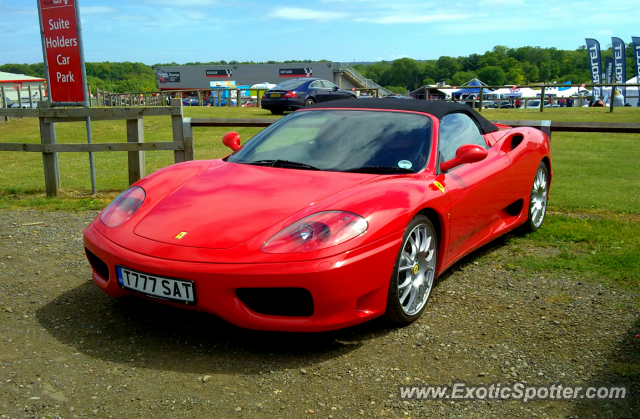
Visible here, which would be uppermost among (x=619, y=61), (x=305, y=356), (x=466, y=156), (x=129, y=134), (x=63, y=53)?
(x=619, y=61)

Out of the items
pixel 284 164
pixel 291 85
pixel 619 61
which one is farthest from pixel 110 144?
pixel 619 61

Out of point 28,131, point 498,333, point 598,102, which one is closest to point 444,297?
point 498,333

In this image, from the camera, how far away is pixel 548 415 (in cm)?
245

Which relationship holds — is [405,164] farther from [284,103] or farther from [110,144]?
[284,103]

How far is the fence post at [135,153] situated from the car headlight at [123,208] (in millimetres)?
3985

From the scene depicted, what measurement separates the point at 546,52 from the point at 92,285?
190478mm

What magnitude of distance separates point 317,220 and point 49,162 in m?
5.70

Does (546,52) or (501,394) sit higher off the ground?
(546,52)

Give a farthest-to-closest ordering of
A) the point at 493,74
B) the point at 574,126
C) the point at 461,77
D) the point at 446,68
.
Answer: the point at 446,68, the point at 461,77, the point at 493,74, the point at 574,126

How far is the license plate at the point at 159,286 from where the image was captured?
2.83 meters

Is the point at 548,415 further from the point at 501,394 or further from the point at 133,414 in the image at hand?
the point at 133,414

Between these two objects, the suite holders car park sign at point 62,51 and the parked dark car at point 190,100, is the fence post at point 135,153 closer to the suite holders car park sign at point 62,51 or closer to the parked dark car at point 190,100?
the suite holders car park sign at point 62,51

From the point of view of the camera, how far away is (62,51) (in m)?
7.95

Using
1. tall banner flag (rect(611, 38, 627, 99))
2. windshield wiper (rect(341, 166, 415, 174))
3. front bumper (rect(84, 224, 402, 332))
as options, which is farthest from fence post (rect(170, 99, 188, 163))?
tall banner flag (rect(611, 38, 627, 99))
